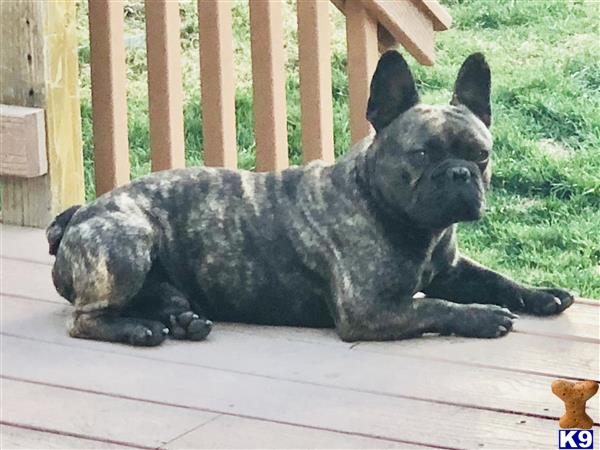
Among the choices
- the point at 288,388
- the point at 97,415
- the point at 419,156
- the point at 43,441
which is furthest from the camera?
the point at 419,156

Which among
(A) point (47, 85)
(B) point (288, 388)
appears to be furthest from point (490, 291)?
(A) point (47, 85)

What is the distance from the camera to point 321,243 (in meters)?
3.86

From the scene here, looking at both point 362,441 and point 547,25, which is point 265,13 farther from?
point 547,25

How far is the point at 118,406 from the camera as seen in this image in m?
3.30

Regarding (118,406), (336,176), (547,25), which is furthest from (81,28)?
(118,406)

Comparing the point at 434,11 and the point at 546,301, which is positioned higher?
the point at 434,11

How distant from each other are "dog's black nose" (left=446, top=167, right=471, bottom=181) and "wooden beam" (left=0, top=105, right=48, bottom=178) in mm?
1580

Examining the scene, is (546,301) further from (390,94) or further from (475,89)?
(390,94)

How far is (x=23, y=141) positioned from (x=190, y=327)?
3.91 ft

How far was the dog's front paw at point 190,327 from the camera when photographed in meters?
3.75

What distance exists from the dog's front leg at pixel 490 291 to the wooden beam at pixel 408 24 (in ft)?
2.97

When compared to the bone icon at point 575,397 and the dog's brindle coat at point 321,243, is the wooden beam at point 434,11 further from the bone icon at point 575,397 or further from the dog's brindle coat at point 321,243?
the bone icon at point 575,397

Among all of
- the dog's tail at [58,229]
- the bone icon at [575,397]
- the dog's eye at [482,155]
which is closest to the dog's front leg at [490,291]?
the dog's eye at [482,155]

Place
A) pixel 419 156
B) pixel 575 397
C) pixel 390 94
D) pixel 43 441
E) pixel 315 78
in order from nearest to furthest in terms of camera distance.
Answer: pixel 575 397
pixel 43 441
pixel 419 156
pixel 390 94
pixel 315 78
